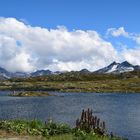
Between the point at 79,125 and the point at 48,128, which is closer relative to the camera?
the point at 48,128

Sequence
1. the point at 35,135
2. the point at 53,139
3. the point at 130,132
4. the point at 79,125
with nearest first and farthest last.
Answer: the point at 53,139 < the point at 35,135 < the point at 79,125 < the point at 130,132

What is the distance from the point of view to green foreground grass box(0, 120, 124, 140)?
33688mm

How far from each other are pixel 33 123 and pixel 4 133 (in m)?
3.67

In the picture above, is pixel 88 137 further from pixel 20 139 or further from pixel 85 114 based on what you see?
pixel 85 114

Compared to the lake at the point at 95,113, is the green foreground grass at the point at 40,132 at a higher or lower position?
higher

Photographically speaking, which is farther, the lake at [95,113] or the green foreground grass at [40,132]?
the lake at [95,113]

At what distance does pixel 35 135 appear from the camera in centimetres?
3509

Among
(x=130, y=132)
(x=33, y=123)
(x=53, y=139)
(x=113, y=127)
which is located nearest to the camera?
(x=53, y=139)

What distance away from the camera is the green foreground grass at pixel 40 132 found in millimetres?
33688

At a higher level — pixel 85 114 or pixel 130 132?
pixel 85 114

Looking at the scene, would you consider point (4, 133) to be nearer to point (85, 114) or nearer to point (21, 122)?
point (21, 122)

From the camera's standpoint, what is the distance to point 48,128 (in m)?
37.1

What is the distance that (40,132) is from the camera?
35.7 m

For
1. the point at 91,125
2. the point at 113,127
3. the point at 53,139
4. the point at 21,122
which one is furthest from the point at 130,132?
the point at 53,139
